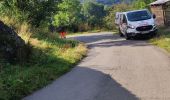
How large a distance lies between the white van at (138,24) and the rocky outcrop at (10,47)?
47.0ft

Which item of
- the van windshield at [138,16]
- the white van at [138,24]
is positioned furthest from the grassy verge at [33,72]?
the van windshield at [138,16]

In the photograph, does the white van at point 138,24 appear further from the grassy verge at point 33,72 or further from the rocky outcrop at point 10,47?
the rocky outcrop at point 10,47

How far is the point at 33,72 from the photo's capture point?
13.7 m

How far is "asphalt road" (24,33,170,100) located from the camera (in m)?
10.6

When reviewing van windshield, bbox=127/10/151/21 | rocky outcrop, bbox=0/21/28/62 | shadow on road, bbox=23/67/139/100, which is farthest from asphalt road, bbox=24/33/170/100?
van windshield, bbox=127/10/151/21

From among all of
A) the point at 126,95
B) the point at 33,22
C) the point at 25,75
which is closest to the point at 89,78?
the point at 25,75

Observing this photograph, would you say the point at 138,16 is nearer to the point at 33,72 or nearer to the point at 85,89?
the point at 33,72

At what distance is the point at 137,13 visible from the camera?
3042 centimetres

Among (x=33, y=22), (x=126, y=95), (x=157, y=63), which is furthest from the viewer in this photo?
(x=33, y=22)

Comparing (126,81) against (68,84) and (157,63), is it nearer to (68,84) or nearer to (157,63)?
(68,84)

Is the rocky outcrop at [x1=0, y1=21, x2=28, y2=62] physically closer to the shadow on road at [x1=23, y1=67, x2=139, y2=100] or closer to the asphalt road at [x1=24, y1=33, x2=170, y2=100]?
the asphalt road at [x1=24, y1=33, x2=170, y2=100]

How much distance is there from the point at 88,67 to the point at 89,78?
2.67 meters

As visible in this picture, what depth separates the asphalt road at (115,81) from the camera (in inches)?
418

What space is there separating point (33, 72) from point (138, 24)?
1631 centimetres
